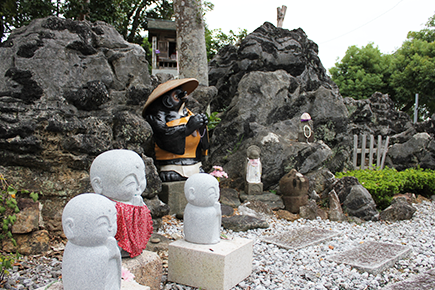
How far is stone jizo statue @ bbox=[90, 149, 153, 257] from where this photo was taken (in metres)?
2.38

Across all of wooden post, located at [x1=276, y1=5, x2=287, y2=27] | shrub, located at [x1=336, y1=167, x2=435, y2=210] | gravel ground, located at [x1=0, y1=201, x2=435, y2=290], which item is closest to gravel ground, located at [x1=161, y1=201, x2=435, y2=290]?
gravel ground, located at [x1=0, y1=201, x2=435, y2=290]

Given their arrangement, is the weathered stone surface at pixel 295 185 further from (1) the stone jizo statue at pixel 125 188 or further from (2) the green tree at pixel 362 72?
(2) the green tree at pixel 362 72

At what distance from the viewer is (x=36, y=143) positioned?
3.23 meters

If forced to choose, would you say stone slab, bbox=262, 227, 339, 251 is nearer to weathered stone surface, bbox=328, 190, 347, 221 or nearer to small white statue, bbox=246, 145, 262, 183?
weathered stone surface, bbox=328, 190, 347, 221

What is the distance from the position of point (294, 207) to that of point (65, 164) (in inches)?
151

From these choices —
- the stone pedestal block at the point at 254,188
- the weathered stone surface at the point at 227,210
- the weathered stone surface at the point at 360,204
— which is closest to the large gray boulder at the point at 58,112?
the weathered stone surface at the point at 227,210

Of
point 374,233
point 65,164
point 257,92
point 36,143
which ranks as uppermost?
point 257,92

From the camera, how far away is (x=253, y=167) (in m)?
6.16

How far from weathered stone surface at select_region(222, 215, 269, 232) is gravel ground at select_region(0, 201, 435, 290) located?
0.09 meters

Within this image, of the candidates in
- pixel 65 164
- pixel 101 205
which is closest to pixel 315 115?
pixel 65 164

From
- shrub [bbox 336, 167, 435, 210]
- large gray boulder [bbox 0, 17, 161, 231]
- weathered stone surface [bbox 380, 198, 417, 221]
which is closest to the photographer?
large gray boulder [bbox 0, 17, 161, 231]

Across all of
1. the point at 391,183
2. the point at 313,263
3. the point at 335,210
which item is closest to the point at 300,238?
the point at 313,263

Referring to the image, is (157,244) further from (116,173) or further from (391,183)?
(391,183)

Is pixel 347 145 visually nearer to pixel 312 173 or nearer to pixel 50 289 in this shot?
pixel 312 173
